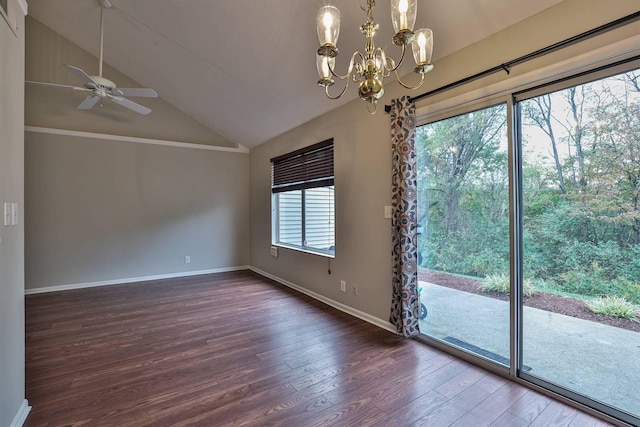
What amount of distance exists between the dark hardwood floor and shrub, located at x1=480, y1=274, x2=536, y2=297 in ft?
2.00

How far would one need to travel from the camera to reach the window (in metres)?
3.95

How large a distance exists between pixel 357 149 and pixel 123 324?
316cm

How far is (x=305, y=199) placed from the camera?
455 cm

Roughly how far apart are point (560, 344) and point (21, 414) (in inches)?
130

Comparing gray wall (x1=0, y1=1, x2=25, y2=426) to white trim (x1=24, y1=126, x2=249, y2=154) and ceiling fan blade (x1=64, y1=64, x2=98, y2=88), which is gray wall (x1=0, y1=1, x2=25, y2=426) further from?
white trim (x1=24, y1=126, x2=249, y2=154)

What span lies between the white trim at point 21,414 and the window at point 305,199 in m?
2.94

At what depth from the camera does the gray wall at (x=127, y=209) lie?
4.42m

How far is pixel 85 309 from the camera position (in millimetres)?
3654

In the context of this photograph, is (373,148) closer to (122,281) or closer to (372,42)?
(372,42)

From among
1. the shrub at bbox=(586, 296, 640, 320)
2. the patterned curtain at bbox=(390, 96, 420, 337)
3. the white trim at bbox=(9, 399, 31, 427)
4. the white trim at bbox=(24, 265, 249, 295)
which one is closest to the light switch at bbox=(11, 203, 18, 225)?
the white trim at bbox=(9, 399, 31, 427)

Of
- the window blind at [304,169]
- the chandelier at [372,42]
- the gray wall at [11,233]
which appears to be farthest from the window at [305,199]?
the gray wall at [11,233]

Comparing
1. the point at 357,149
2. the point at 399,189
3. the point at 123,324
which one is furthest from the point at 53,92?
the point at 399,189

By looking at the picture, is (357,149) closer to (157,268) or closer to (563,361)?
(563,361)

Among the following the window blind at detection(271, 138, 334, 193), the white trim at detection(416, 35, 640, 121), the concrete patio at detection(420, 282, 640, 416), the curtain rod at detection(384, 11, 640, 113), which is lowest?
the concrete patio at detection(420, 282, 640, 416)
